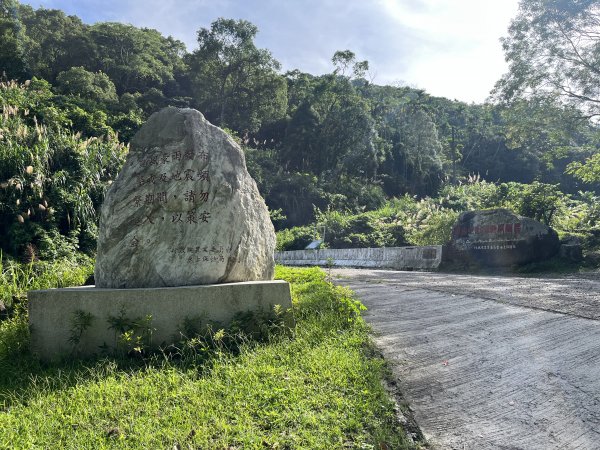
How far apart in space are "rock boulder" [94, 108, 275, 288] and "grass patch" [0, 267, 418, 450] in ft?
3.02

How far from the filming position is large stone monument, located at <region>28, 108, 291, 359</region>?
411cm

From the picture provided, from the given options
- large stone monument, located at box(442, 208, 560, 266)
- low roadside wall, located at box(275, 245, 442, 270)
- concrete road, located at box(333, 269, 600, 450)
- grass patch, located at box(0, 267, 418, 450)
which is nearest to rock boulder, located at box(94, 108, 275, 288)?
grass patch, located at box(0, 267, 418, 450)

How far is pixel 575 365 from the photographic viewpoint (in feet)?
10.9

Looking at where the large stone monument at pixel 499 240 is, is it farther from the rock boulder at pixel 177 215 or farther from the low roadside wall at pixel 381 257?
the rock boulder at pixel 177 215

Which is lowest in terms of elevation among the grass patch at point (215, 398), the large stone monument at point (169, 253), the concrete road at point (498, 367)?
the grass patch at point (215, 398)

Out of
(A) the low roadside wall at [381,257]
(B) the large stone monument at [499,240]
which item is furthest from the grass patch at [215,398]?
(B) the large stone monument at [499,240]

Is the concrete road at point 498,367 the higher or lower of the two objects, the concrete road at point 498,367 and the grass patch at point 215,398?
the higher

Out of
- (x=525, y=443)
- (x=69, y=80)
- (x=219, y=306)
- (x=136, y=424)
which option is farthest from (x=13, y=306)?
(x=69, y=80)

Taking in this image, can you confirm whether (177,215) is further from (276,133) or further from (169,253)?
(276,133)

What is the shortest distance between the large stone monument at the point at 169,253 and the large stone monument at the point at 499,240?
8.68m

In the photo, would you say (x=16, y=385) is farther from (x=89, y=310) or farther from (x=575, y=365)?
(x=575, y=365)

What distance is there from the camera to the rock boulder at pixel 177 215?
454 centimetres

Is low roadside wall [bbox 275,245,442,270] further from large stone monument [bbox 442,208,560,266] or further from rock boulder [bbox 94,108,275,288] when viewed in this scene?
rock boulder [bbox 94,108,275,288]

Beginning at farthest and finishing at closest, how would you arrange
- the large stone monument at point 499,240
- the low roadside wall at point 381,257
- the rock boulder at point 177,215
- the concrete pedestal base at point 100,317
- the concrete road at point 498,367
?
1. the low roadside wall at point 381,257
2. the large stone monument at point 499,240
3. the rock boulder at point 177,215
4. the concrete pedestal base at point 100,317
5. the concrete road at point 498,367
